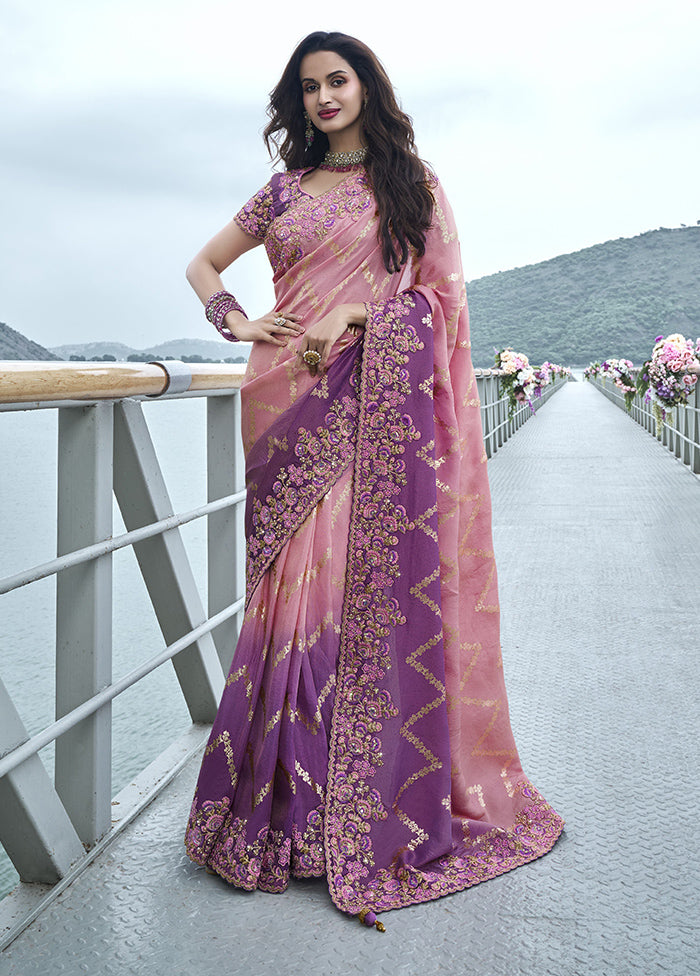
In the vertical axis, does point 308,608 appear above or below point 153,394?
below

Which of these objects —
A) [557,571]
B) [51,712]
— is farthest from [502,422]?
[51,712]

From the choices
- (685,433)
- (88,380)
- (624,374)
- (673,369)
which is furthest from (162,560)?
(624,374)

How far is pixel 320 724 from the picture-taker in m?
1.61

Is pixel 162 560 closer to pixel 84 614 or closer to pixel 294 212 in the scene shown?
pixel 84 614

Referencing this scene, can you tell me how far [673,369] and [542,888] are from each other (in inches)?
261

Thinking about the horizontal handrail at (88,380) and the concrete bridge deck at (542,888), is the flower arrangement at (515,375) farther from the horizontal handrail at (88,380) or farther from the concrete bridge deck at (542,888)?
the horizontal handrail at (88,380)

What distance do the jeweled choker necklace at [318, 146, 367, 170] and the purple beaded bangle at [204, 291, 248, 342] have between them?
0.31 m

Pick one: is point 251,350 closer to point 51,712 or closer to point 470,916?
point 470,916

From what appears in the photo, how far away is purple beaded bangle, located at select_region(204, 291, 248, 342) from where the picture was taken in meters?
1.86

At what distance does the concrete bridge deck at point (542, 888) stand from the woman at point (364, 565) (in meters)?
0.08

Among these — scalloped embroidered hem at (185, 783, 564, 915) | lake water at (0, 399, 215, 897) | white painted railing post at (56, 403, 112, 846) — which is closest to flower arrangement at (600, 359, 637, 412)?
lake water at (0, 399, 215, 897)

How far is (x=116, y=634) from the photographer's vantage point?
419cm

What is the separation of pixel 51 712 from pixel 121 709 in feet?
0.74

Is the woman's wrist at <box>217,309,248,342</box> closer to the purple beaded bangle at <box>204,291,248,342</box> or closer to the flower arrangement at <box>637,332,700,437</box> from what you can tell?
the purple beaded bangle at <box>204,291,248,342</box>
